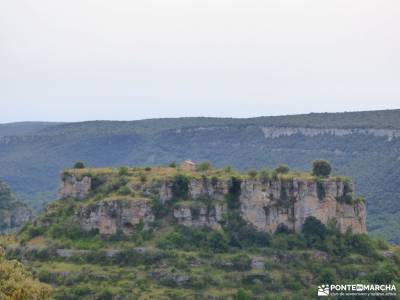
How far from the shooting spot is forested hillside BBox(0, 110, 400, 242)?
125812 mm

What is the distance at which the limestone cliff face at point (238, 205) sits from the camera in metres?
67.9

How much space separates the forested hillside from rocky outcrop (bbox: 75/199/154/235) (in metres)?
41.5

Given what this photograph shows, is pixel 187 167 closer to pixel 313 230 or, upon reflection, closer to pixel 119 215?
pixel 119 215

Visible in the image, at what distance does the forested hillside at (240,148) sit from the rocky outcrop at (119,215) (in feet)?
136

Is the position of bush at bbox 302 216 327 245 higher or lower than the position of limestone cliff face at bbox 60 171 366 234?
lower

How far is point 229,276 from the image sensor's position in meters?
64.4

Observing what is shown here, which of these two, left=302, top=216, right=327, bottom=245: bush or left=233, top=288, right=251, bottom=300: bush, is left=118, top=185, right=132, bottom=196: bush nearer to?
left=233, top=288, right=251, bottom=300: bush

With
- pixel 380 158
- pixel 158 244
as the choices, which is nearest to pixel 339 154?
pixel 380 158

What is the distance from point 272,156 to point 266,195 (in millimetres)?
81918

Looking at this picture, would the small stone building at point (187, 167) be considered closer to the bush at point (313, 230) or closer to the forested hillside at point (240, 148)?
the bush at point (313, 230)

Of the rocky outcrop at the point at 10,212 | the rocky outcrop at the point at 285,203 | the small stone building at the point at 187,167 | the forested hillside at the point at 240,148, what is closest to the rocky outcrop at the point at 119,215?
the rocky outcrop at the point at 285,203

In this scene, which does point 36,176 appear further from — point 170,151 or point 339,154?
point 339,154

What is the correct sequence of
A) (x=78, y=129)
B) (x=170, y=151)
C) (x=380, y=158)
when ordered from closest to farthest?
(x=380, y=158)
(x=170, y=151)
(x=78, y=129)

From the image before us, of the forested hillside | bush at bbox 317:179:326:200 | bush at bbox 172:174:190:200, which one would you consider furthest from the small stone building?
the forested hillside
